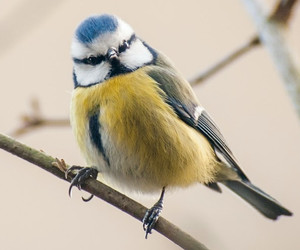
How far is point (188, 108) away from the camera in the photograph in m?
2.30

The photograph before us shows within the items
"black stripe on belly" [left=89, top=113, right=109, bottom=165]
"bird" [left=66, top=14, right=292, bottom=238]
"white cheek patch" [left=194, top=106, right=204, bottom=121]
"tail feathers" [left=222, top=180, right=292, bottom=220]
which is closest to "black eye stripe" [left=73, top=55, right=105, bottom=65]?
"bird" [left=66, top=14, right=292, bottom=238]

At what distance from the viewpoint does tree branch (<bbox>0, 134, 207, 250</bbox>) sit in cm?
168

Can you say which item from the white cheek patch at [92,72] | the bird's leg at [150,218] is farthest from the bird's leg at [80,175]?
the white cheek patch at [92,72]

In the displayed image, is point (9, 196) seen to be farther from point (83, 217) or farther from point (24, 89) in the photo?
point (24, 89)

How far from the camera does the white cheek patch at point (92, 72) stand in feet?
7.09

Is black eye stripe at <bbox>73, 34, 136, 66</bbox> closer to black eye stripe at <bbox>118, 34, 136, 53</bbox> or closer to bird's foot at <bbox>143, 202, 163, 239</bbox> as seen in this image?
black eye stripe at <bbox>118, 34, 136, 53</bbox>

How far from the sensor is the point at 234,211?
2654mm

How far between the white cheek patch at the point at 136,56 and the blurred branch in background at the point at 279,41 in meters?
0.51

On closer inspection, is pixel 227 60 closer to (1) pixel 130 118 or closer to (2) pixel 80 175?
(1) pixel 130 118

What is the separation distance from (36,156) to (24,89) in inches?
68.6

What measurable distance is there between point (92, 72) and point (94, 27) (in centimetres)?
16

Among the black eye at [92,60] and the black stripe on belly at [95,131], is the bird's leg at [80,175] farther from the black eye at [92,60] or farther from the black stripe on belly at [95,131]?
the black eye at [92,60]

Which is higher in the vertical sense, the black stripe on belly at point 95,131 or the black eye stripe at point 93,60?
the black eye stripe at point 93,60

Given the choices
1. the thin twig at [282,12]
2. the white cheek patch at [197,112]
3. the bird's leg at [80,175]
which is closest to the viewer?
the thin twig at [282,12]
